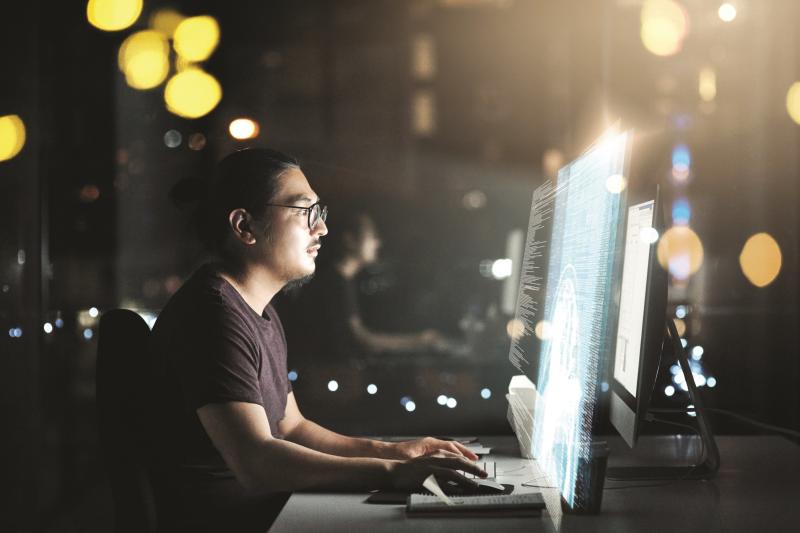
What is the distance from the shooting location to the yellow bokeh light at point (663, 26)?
2982 millimetres

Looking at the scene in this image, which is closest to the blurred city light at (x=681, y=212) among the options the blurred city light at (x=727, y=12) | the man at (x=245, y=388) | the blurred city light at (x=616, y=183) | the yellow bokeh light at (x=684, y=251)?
the yellow bokeh light at (x=684, y=251)

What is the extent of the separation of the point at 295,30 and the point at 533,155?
1.11m

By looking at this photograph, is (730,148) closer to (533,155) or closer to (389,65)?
(533,155)

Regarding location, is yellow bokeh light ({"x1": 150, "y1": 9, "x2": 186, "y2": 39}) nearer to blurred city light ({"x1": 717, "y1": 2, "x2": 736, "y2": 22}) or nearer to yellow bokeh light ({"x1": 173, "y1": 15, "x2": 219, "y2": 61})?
yellow bokeh light ({"x1": 173, "y1": 15, "x2": 219, "y2": 61})

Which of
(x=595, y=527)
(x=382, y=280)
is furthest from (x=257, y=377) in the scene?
(x=382, y=280)

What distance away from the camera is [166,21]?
3.20 m

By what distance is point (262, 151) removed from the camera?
1702 mm

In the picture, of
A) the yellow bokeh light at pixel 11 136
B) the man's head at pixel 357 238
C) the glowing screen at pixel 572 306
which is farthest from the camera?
the man's head at pixel 357 238

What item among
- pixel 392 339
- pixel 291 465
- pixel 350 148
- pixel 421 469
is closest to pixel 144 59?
pixel 350 148

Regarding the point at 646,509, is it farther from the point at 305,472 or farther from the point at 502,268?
the point at 502,268

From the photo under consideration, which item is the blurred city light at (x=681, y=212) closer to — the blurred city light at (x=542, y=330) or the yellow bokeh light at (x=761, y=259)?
the yellow bokeh light at (x=761, y=259)

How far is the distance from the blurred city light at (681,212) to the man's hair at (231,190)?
153 cm

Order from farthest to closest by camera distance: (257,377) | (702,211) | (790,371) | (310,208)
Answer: (702,211) < (790,371) < (310,208) < (257,377)

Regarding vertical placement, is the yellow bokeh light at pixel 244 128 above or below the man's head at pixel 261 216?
above
